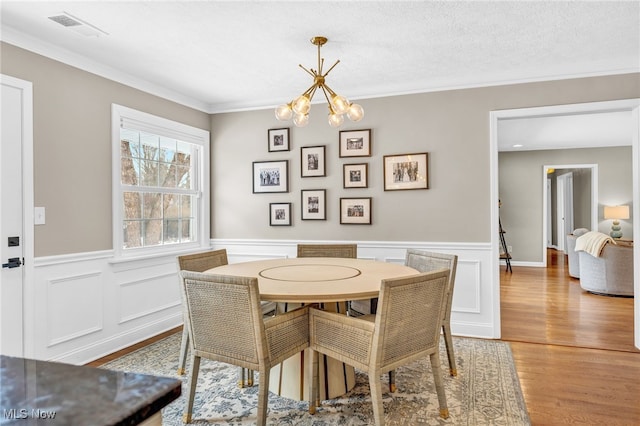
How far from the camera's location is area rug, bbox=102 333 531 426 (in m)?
2.24

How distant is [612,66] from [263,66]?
2935 mm

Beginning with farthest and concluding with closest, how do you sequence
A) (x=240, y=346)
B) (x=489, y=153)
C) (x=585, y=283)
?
(x=585, y=283), (x=489, y=153), (x=240, y=346)

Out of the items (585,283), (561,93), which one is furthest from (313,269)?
(585,283)

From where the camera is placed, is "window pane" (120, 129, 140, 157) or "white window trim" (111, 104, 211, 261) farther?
"window pane" (120, 129, 140, 157)

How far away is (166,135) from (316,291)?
107 inches

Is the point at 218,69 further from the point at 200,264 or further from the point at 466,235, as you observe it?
the point at 466,235

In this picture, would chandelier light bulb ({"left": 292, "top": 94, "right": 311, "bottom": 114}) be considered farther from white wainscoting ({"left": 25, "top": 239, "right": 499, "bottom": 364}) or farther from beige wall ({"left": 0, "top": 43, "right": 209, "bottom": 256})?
white wainscoting ({"left": 25, "top": 239, "right": 499, "bottom": 364})

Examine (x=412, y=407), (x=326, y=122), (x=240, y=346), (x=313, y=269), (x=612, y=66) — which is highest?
(x=612, y=66)

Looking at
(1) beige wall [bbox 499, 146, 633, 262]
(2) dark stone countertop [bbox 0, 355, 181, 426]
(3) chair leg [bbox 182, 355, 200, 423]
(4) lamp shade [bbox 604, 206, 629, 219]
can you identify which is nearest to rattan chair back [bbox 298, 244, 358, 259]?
(3) chair leg [bbox 182, 355, 200, 423]

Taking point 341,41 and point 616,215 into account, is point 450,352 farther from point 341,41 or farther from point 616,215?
point 616,215

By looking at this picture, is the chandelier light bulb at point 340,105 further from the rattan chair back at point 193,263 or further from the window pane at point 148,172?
the window pane at point 148,172

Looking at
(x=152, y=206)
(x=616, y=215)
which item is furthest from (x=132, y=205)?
(x=616, y=215)

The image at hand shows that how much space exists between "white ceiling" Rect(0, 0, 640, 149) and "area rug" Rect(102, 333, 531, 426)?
2.39 metres

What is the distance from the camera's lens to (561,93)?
352 centimetres
